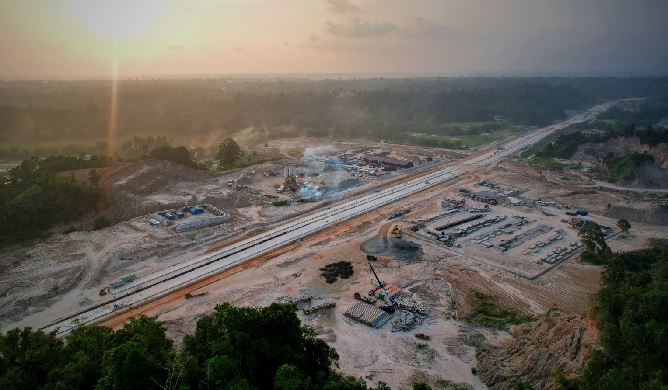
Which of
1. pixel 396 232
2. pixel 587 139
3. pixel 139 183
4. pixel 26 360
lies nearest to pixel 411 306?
pixel 396 232

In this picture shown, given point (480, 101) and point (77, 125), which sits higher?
point (480, 101)

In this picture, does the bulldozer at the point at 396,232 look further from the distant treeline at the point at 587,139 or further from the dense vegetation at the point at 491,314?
the distant treeline at the point at 587,139

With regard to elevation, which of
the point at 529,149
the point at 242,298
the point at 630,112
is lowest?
the point at 242,298

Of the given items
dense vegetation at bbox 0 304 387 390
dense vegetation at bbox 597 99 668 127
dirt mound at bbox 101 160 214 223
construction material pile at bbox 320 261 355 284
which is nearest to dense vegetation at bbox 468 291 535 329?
construction material pile at bbox 320 261 355 284

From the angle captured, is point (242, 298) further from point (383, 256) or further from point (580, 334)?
point (580, 334)

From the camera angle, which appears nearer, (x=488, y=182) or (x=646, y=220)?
(x=646, y=220)

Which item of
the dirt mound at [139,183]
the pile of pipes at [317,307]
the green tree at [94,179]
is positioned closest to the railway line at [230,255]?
the pile of pipes at [317,307]

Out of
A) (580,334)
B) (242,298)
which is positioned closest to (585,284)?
(580,334)

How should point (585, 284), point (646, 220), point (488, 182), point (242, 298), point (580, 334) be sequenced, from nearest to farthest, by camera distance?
1. point (580, 334)
2. point (242, 298)
3. point (585, 284)
4. point (646, 220)
5. point (488, 182)
